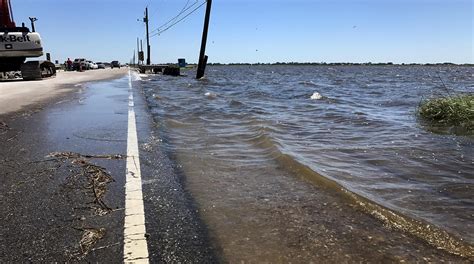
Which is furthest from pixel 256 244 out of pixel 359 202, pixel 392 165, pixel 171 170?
pixel 392 165

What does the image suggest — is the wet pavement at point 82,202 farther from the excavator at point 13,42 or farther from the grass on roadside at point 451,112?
the excavator at point 13,42

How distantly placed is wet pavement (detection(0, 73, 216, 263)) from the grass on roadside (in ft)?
24.6

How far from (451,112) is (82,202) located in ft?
32.6

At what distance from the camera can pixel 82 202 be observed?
410 centimetres

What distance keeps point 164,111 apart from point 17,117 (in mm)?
4421

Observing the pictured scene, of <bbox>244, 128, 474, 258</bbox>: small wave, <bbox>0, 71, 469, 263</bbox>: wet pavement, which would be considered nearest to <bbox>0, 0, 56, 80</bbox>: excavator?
<bbox>0, 71, 469, 263</bbox>: wet pavement

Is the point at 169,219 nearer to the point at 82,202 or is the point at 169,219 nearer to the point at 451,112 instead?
the point at 82,202

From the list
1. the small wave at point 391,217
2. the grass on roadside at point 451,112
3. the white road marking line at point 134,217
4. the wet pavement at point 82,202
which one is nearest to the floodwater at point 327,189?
the small wave at point 391,217

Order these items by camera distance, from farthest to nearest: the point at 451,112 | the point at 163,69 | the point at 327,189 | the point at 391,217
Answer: the point at 163,69
the point at 451,112
the point at 327,189
the point at 391,217

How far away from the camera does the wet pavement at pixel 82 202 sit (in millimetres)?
3104

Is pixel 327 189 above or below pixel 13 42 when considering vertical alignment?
below

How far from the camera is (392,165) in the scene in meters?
6.50

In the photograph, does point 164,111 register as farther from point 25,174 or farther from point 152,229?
point 152,229

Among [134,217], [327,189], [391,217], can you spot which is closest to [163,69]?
[327,189]
